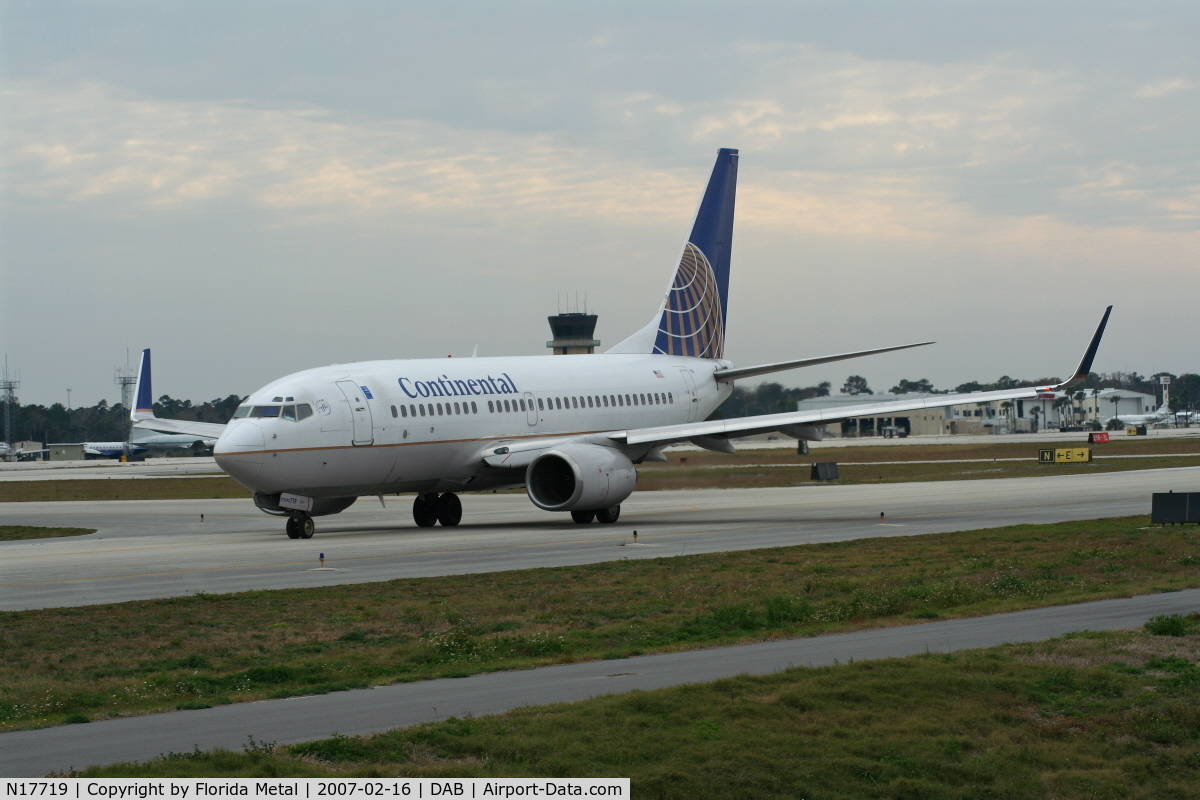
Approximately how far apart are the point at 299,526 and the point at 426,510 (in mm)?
5164

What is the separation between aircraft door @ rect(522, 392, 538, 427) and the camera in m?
37.7

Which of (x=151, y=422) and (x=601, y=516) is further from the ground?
(x=151, y=422)

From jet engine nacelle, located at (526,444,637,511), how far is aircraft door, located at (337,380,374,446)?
4831 millimetres

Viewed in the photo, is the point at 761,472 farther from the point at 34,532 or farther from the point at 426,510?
the point at 34,532

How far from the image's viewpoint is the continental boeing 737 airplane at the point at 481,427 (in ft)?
106

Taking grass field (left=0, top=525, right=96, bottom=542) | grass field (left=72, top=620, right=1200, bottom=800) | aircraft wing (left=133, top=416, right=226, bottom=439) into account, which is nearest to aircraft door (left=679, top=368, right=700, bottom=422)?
aircraft wing (left=133, top=416, right=226, bottom=439)

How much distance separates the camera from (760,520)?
36.3 m

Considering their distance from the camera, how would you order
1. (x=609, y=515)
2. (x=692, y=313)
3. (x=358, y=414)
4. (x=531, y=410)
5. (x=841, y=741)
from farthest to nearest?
(x=692, y=313)
(x=531, y=410)
(x=609, y=515)
(x=358, y=414)
(x=841, y=741)

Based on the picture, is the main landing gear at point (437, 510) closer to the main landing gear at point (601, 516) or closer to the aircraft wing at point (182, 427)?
the main landing gear at point (601, 516)

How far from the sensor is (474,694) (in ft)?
42.5

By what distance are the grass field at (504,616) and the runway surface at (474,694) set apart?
589 mm

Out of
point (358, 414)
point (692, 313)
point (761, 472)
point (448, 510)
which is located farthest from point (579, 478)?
point (761, 472)

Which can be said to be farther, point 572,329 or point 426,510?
point 572,329

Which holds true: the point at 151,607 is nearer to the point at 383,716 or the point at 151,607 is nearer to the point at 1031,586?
the point at 383,716
